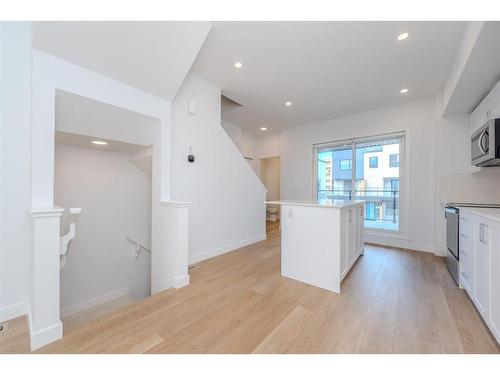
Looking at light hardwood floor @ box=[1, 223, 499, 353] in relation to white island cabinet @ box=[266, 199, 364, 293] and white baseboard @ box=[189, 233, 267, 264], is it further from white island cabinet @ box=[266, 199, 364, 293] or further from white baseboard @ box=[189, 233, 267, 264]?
white baseboard @ box=[189, 233, 267, 264]

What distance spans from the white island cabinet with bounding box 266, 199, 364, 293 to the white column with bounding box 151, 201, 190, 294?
1.22 meters

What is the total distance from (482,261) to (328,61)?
267 cm

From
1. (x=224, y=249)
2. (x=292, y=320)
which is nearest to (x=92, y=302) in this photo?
(x=224, y=249)

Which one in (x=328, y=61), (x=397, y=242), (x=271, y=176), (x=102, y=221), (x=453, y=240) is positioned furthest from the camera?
(x=271, y=176)

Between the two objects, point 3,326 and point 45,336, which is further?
point 3,326

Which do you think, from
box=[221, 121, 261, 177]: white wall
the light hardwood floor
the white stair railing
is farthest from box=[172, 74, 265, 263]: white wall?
box=[221, 121, 261, 177]: white wall

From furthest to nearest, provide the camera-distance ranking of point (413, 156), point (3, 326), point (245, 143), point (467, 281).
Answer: point (245, 143) < point (413, 156) < point (467, 281) < point (3, 326)

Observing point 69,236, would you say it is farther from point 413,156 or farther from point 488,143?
point 413,156

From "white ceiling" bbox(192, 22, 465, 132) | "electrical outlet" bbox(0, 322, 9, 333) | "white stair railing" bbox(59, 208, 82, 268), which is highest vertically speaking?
"white ceiling" bbox(192, 22, 465, 132)

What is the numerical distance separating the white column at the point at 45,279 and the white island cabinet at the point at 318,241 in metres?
2.17

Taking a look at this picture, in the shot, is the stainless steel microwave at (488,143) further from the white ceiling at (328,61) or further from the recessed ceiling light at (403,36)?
the recessed ceiling light at (403,36)

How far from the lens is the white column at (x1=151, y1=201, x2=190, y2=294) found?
2.27 m

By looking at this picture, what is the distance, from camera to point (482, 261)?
1689 millimetres

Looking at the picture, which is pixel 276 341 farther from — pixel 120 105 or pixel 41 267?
pixel 120 105
